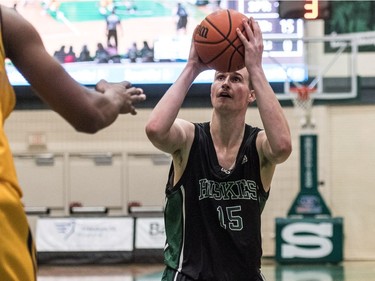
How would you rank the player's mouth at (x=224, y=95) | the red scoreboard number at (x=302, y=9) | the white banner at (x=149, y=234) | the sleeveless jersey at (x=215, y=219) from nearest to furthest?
1. the sleeveless jersey at (x=215, y=219)
2. the player's mouth at (x=224, y=95)
3. the red scoreboard number at (x=302, y=9)
4. the white banner at (x=149, y=234)

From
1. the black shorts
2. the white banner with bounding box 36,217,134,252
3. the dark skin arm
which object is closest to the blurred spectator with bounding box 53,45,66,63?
the white banner with bounding box 36,217,134,252

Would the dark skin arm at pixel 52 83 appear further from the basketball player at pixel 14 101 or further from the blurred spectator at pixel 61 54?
the blurred spectator at pixel 61 54

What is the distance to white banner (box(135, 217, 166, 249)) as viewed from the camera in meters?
12.4

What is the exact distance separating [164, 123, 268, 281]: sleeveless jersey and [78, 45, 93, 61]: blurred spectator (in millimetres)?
9203

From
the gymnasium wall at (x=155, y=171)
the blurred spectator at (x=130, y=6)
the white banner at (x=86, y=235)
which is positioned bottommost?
the white banner at (x=86, y=235)

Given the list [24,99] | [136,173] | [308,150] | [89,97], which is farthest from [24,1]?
[89,97]

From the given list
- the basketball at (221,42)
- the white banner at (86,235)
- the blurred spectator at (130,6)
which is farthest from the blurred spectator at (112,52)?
the basketball at (221,42)

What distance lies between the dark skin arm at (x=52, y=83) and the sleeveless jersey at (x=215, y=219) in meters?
1.48

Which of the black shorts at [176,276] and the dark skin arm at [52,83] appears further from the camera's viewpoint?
the black shorts at [176,276]

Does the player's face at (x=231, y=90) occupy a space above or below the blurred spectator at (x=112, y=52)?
below

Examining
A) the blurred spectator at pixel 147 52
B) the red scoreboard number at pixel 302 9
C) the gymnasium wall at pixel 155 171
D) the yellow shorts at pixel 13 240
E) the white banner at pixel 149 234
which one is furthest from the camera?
the gymnasium wall at pixel 155 171

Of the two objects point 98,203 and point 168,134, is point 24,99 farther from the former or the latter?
point 168,134

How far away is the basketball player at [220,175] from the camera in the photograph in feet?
12.8

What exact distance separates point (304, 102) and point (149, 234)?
3.01 m
